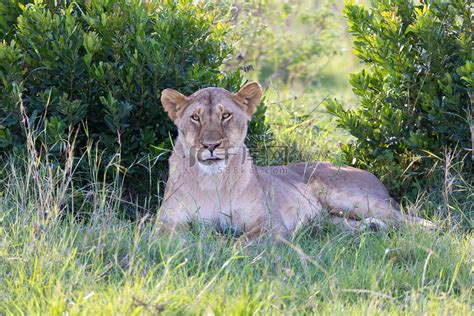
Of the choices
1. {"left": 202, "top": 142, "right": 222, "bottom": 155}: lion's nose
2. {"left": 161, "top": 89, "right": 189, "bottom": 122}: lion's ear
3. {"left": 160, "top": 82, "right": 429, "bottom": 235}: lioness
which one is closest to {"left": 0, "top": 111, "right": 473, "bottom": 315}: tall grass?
{"left": 160, "top": 82, "right": 429, "bottom": 235}: lioness

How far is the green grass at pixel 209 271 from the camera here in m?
3.97

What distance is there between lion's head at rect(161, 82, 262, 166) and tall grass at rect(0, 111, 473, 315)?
50 cm

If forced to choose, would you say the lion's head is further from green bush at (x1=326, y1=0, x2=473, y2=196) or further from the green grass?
green bush at (x1=326, y1=0, x2=473, y2=196)

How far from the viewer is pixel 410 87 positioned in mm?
6551

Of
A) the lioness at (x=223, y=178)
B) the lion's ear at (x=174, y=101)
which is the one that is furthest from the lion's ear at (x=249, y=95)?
the lion's ear at (x=174, y=101)

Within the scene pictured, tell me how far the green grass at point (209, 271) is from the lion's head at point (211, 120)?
508 mm

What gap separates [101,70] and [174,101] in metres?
0.66

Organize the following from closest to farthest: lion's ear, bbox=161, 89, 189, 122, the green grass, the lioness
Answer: the green grass → the lioness → lion's ear, bbox=161, 89, 189, 122

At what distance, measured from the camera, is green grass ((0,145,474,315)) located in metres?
3.97

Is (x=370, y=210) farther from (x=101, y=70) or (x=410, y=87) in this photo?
(x=101, y=70)

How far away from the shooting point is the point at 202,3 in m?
7.05

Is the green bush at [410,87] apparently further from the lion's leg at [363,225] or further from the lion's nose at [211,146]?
the lion's nose at [211,146]

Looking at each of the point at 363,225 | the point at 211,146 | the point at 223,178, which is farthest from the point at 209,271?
the point at 363,225

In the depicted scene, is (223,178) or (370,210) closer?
(223,178)
